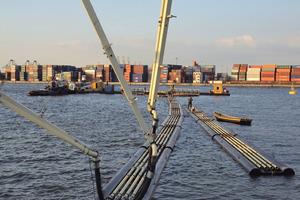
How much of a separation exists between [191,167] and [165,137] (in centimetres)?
874

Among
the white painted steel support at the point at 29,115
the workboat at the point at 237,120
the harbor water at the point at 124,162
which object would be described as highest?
the white painted steel support at the point at 29,115

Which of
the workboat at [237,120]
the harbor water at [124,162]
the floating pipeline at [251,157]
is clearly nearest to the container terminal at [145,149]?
the floating pipeline at [251,157]

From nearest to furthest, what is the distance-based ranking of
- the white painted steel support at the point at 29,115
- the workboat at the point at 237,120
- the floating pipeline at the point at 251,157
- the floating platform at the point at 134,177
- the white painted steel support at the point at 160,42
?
the white painted steel support at the point at 29,115 < the white painted steel support at the point at 160,42 < the floating platform at the point at 134,177 < the floating pipeline at the point at 251,157 < the workboat at the point at 237,120

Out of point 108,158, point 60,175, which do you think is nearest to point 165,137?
point 108,158

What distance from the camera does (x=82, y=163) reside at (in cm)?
2234

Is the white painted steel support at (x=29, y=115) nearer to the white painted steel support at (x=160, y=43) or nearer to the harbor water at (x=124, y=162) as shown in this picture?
the harbor water at (x=124, y=162)

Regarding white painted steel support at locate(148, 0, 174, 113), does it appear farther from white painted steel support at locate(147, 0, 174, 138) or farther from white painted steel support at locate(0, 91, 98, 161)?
white painted steel support at locate(0, 91, 98, 161)

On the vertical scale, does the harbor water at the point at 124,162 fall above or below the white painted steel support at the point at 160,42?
below

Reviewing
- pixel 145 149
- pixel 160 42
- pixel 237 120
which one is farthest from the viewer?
pixel 237 120

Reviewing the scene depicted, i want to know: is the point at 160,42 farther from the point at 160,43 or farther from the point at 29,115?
the point at 29,115

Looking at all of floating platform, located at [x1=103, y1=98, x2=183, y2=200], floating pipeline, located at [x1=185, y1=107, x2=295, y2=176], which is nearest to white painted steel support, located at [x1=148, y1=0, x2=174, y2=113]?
floating platform, located at [x1=103, y1=98, x2=183, y2=200]

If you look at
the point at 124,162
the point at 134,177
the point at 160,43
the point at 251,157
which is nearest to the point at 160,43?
the point at 160,43

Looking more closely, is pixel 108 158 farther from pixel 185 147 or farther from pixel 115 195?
pixel 115 195

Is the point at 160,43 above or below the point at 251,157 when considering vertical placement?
above
